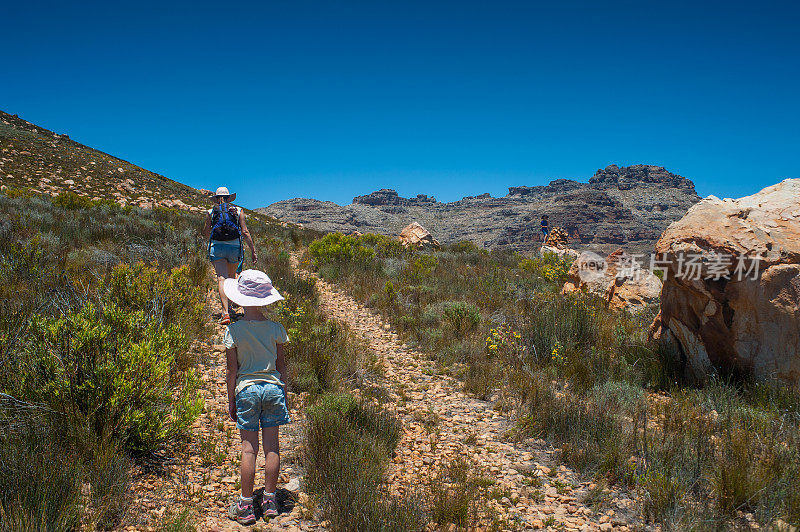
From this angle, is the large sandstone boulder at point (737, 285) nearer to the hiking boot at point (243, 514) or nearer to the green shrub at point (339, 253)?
the hiking boot at point (243, 514)

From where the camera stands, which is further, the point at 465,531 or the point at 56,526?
the point at 465,531

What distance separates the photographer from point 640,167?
138 m

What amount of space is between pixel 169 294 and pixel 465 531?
4635 mm

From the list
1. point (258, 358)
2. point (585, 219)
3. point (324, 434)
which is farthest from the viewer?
point (585, 219)

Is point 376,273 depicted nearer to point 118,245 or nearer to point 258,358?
point 118,245

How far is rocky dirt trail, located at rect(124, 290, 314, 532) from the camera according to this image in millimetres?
2754

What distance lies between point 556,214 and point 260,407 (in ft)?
353

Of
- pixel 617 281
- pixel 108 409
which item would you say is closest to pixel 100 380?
pixel 108 409

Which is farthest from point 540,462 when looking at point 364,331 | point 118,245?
point 118,245

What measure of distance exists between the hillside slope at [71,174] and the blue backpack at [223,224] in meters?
22.0

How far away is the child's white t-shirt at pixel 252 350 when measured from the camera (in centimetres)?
293

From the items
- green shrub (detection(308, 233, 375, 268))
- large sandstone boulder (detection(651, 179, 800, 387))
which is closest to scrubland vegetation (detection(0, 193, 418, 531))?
large sandstone boulder (detection(651, 179, 800, 387))

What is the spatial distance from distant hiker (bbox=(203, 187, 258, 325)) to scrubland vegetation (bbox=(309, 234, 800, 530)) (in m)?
3.06

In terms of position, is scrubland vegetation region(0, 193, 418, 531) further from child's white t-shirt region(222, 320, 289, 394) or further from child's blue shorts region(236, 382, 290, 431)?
child's white t-shirt region(222, 320, 289, 394)
